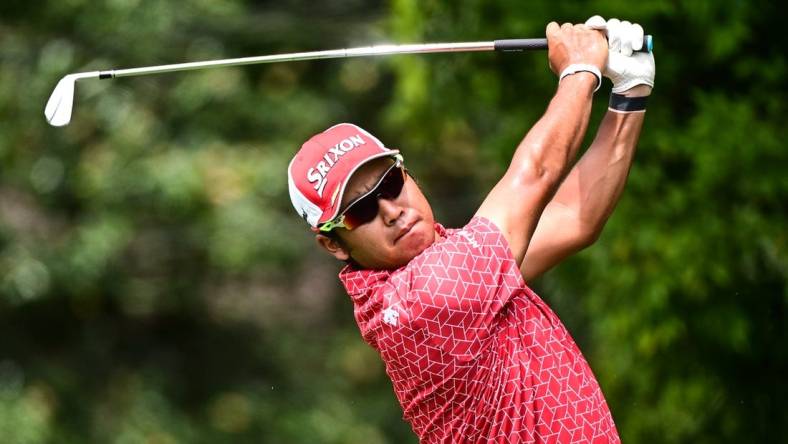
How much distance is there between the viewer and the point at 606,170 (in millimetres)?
3170

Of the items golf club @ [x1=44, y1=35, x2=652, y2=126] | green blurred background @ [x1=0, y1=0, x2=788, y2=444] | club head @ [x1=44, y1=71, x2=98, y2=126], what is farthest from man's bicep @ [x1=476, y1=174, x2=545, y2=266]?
green blurred background @ [x1=0, y1=0, x2=788, y2=444]

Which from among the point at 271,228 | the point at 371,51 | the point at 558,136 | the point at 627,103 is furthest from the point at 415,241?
the point at 271,228

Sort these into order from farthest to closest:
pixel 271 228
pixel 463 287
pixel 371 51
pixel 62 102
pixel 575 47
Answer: pixel 271 228, pixel 62 102, pixel 371 51, pixel 575 47, pixel 463 287

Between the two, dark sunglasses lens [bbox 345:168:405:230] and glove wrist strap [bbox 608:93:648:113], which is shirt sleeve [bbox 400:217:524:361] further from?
glove wrist strap [bbox 608:93:648:113]

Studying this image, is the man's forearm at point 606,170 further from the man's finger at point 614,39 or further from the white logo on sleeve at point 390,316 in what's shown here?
the white logo on sleeve at point 390,316

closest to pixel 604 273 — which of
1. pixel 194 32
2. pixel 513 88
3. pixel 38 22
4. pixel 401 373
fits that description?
pixel 513 88

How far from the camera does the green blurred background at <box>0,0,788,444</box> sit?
5.55 metres

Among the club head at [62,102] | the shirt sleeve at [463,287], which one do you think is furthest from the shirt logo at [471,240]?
the club head at [62,102]

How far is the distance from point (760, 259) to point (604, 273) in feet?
2.15

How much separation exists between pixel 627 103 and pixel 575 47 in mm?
251

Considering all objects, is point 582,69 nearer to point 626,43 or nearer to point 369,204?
point 626,43

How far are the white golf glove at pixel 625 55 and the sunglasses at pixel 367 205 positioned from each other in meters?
0.56

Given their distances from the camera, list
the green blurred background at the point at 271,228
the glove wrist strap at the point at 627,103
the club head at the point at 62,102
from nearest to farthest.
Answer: the glove wrist strap at the point at 627,103
the club head at the point at 62,102
the green blurred background at the point at 271,228

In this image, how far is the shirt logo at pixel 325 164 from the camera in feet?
9.45
